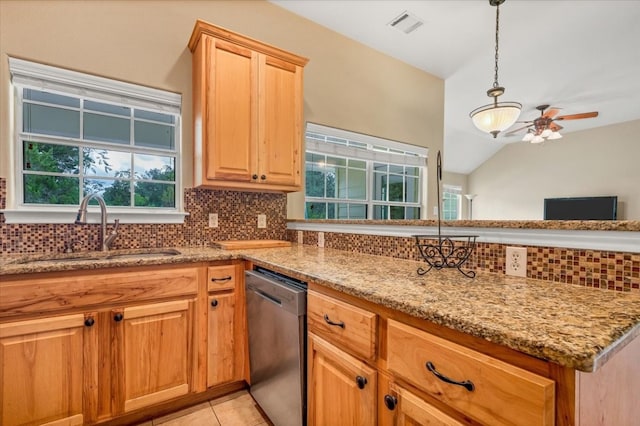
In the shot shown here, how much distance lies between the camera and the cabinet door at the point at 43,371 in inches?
52.3

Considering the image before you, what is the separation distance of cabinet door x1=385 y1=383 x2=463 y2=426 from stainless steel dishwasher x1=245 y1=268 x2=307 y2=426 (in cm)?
48

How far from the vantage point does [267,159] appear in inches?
89.0

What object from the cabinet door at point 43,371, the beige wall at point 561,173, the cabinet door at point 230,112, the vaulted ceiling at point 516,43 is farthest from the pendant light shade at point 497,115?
the beige wall at point 561,173

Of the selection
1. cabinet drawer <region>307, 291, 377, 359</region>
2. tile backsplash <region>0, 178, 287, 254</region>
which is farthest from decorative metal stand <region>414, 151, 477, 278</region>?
tile backsplash <region>0, 178, 287, 254</region>

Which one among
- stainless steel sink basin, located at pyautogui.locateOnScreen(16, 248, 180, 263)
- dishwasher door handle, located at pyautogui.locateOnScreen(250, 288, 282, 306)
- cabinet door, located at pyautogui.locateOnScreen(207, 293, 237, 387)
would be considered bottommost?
cabinet door, located at pyautogui.locateOnScreen(207, 293, 237, 387)

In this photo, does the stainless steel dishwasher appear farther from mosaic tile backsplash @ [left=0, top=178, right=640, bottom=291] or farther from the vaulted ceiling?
the vaulted ceiling

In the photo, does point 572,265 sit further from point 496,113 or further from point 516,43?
point 516,43

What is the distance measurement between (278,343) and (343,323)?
0.51 metres

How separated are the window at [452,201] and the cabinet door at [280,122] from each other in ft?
21.4

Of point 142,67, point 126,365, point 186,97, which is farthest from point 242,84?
point 126,365

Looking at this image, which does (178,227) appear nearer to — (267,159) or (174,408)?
(267,159)

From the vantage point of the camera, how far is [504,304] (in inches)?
32.2

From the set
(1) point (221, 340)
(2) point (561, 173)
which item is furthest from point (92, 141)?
(2) point (561, 173)

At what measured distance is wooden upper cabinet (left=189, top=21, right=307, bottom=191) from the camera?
2.05 metres
